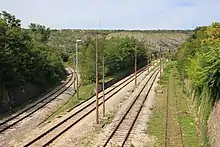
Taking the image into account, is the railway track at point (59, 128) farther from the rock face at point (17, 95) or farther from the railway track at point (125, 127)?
the rock face at point (17, 95)

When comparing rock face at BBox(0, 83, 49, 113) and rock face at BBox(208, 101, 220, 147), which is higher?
rock face at BBox(208, 101, 220, 147)

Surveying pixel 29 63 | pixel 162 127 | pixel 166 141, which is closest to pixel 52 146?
pixel 166 141

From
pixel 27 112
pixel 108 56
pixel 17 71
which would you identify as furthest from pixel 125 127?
pixel 108 56

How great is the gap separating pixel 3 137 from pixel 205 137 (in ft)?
49.4

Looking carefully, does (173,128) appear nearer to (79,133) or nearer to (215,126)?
(215,126)

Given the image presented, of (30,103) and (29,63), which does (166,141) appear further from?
(29,63)

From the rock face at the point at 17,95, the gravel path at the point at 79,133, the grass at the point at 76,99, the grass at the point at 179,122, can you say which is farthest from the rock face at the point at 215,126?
the rock face at the point at 17,95

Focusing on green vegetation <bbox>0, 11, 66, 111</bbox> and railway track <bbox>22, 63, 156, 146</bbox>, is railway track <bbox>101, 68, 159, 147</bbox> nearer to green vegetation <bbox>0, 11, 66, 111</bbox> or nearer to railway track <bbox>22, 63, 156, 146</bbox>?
railway track <bbox>22, 63, 156, 146</bbox>

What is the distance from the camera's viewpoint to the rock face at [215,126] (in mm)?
20047

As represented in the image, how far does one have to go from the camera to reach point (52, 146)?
74.8 feet

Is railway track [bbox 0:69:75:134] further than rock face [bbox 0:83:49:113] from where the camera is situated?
No

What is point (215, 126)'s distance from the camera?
69.9 feet

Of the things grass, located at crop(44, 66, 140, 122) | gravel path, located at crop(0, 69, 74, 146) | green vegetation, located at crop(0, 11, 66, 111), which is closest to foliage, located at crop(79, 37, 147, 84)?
grass, located at crop(44, 66, 140, 122)

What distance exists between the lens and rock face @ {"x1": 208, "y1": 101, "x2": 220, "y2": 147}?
20047 mm
